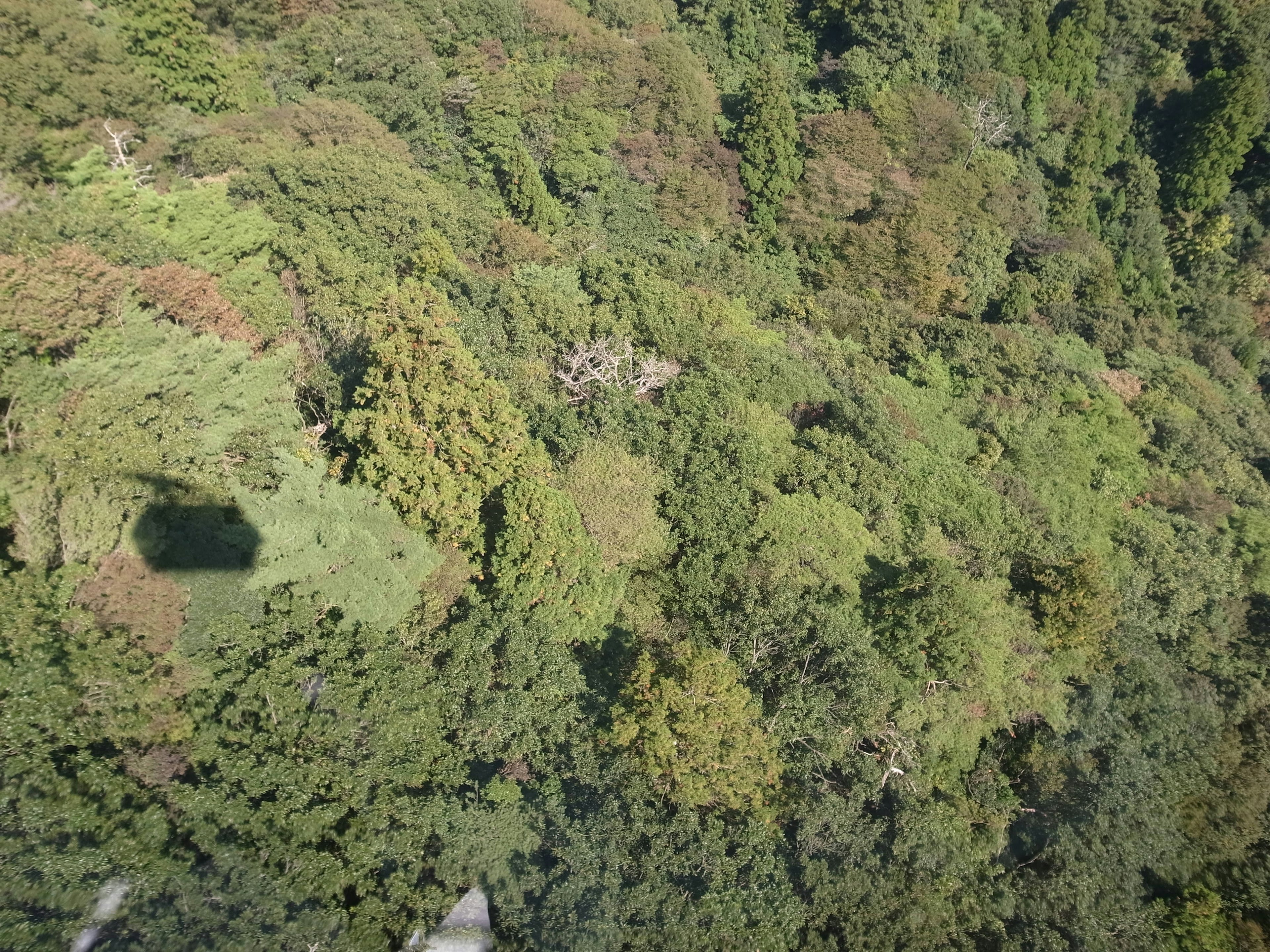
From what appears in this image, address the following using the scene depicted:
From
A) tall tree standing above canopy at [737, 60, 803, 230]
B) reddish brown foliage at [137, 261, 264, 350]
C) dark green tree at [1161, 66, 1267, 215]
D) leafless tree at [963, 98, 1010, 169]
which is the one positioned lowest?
reddish brown foliage at [137, 261, 264, 350]

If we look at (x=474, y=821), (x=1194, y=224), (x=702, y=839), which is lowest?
(x=474, y=821)

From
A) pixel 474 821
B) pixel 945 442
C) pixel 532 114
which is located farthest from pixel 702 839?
pixel 532 114

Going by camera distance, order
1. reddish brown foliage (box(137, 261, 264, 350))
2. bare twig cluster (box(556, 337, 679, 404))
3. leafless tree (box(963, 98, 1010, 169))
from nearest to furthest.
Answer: reddish brown foliage (box(137, 261, 264, 350)) → bare twig cluster (box(556, 337, 679, 404)) → leafless tree (box(963, 98, 1010, 169))

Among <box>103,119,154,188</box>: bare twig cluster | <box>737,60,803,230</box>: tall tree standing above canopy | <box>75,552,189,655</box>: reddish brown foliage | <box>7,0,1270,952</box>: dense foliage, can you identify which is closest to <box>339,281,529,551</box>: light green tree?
<box>7,0,1270,952</box>: dense foliage

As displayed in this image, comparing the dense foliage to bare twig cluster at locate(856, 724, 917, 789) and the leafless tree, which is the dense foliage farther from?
the leafless tree

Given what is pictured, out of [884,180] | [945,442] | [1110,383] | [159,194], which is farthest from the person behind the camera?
[884,180]

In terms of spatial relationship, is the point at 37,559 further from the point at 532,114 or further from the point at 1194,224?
the point at 1194,224
